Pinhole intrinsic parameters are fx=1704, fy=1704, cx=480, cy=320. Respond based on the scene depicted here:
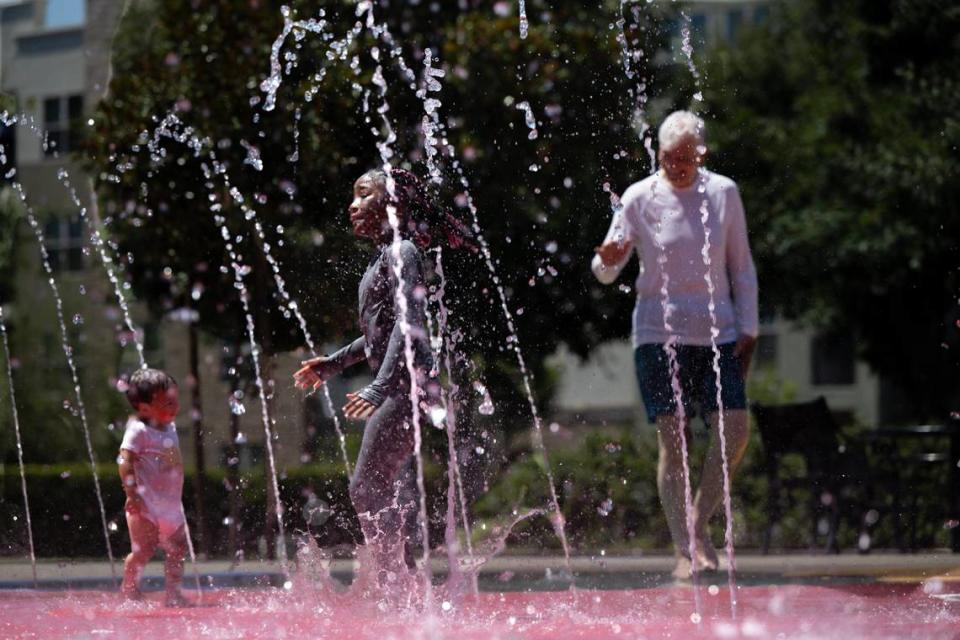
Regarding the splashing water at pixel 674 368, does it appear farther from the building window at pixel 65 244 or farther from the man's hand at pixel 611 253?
the building window at pixel 65 244

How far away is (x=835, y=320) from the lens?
22.7 meters

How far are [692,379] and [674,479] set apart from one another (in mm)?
353

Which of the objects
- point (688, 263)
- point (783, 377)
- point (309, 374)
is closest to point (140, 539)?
point (309, 374)

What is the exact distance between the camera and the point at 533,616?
215 inches

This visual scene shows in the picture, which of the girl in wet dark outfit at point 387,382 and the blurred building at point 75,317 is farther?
the blurred building at point 75,317

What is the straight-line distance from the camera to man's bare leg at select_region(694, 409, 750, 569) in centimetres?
582

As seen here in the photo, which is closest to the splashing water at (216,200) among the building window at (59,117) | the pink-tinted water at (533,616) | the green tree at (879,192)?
the pink-tinted water at (533,616)

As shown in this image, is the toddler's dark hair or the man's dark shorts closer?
the man's dark shorts

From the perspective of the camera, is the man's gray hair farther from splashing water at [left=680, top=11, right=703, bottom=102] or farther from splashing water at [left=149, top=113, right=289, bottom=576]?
splashing water at [left=149, top=113, right=289, bottom=576]

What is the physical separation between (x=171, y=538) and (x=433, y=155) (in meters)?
5.08

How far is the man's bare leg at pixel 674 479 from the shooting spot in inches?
231

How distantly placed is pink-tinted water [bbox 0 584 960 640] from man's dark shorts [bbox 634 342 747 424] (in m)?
0.66

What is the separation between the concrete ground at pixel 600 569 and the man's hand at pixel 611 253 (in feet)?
5.73

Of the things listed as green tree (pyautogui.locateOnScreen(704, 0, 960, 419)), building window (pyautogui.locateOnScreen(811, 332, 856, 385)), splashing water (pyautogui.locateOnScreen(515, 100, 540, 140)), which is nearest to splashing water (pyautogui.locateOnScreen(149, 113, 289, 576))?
splashing water (pyautogui.locateOnScreen(515, 100, 540, 140))
